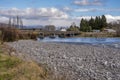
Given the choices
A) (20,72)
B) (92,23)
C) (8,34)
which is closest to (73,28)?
(92,23)

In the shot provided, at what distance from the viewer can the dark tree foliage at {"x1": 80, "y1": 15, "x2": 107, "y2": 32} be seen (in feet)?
535

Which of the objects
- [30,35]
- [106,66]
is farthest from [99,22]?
[106,66]

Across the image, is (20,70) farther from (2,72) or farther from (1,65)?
(1,65)

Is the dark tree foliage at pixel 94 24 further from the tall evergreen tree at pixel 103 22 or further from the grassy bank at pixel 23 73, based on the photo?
the grassy bank at pixel 23 73

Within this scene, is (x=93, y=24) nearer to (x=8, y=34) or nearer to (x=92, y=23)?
(x=92, y=23)

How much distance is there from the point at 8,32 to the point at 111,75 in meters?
48.1

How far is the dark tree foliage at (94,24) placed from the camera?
163 m

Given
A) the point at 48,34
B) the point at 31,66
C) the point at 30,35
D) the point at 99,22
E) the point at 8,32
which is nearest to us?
the point at 31,66

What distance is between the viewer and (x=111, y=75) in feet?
55.9

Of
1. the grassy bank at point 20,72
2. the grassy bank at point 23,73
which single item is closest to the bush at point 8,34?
the grassy bank at point 20,72

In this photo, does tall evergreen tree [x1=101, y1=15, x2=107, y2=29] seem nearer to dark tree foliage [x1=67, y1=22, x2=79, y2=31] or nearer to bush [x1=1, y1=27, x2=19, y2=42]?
dark tree foliage [x1=67, y1=22, x2=79, y2=31]

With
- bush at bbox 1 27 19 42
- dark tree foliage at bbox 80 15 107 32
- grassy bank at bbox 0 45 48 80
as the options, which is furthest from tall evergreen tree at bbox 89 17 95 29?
grassy bank at bbox 0 45 48 80

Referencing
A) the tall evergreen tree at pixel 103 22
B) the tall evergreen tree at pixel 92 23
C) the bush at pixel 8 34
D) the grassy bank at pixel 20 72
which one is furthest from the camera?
the tall evergreen tree at pixel 92 23

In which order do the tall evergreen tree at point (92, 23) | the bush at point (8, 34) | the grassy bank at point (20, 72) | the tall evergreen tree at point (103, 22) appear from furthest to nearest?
the tall evergreen tree at point (92, 23), the tall evergreen tree at point (103, 22), the bush at point (8, 34), the grassy bank at point (20, 72)
